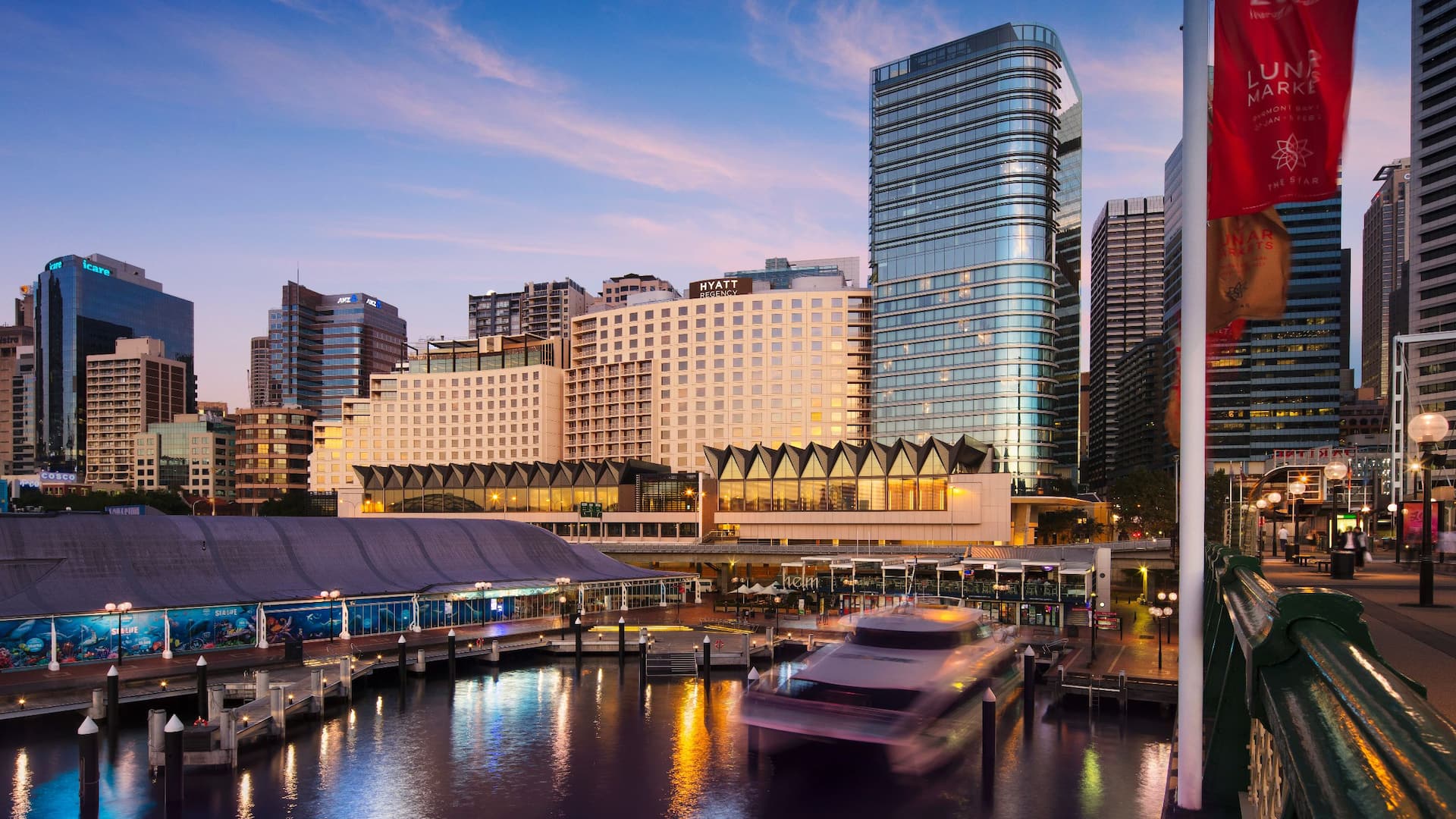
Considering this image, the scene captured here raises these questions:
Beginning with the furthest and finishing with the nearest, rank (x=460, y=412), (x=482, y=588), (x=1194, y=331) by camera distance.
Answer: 1. (x=460, y=412)
2. (x=482, y=588)
3. (x=1194, y=331)

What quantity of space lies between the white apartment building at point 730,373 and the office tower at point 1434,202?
87.1 m

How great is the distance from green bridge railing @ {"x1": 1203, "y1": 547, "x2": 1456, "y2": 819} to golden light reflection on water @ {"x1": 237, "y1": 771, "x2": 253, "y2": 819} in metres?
31.0

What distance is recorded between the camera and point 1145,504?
10362 centimetres

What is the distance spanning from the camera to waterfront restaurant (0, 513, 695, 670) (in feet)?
145

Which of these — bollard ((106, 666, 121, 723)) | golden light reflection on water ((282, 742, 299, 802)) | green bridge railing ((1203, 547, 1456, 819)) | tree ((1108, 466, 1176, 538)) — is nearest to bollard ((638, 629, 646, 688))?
golden light reflection on water ((282, 742, 299, 802))

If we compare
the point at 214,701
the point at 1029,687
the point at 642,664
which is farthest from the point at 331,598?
the point at 1029,687

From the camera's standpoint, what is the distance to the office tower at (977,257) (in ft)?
404

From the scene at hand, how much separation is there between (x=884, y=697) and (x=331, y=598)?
34837 mm

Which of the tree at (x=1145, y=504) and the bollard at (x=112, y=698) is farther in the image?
the tree at (x=1145, y=504)

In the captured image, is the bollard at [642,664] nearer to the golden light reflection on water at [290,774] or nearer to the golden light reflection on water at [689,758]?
the golden light reflection on water at [689,758]

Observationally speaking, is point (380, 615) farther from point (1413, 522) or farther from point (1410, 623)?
point (1410, 623)

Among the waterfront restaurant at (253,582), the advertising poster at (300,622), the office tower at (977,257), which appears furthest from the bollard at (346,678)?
the office tower at (977,257)

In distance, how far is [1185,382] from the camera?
10.4 m

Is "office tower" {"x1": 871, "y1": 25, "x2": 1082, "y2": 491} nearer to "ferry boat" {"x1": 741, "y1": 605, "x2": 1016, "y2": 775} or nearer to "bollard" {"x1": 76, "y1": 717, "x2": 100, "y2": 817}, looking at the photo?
"ferry boat" {"x1": 741, "y1": 605, "x2": 1016, "y2": 775}
